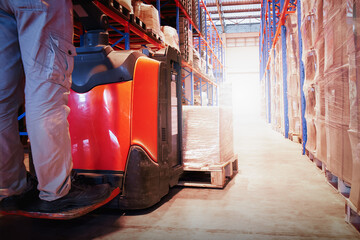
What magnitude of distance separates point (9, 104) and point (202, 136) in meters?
1.77

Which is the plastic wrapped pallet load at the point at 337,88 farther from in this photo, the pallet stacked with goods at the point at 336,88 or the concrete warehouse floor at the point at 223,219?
the concrete warehouse floor at the point at 223,219

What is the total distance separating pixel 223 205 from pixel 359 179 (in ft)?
3.28

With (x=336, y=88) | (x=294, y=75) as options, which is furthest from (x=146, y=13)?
(x=336, y=88)

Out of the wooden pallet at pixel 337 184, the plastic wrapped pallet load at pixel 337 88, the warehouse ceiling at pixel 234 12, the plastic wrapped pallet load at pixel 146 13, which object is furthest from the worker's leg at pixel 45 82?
the warehouse ceiling at pixel 234 12

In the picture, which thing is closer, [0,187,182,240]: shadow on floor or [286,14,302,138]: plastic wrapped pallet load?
[0,187,182,240]: shadow on floor

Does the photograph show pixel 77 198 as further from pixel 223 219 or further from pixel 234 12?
pixel 234 12

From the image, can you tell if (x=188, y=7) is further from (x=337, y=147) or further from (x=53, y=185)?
(x=53, y=185)

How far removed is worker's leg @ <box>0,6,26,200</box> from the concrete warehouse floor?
0.39 meters

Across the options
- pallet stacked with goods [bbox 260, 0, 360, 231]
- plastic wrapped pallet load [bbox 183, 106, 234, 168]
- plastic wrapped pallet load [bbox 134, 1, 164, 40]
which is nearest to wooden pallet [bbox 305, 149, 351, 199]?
pallet stacked with goods [bbox 260, 0, 360, 231]

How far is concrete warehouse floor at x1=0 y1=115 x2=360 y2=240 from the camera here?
1759mm

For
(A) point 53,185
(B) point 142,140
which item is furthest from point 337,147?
(A) point 53,185

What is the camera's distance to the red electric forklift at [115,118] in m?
2.09

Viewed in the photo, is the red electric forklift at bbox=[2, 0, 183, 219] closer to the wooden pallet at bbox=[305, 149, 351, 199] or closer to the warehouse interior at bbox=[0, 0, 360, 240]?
the warehouse interior at bbox=[0, 0, 360, 240]

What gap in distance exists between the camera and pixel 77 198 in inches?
65.4
